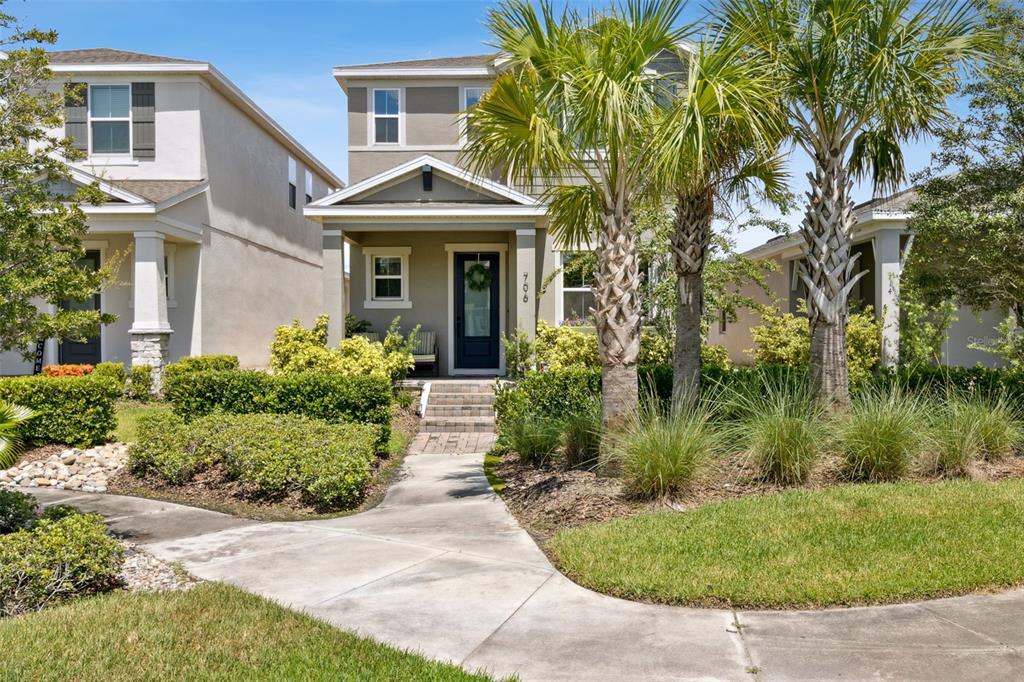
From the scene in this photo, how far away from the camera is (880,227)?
50.8 ft

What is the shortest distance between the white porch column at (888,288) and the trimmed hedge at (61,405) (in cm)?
1455

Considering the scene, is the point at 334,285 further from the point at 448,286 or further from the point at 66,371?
the point at 66,371

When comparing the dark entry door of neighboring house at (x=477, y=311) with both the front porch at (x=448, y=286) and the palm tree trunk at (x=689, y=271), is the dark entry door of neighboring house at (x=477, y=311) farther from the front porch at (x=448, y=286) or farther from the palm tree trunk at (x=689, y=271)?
the palm tree trunk at (x=689, y=271)

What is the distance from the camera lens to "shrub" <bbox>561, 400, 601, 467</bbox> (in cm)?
898

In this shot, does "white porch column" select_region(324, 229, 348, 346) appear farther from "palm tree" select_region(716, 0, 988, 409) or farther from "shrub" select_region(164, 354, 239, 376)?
"palm tree" select_region(716, 0, 988, 409)

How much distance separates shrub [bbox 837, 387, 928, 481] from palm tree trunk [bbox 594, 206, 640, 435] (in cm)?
227

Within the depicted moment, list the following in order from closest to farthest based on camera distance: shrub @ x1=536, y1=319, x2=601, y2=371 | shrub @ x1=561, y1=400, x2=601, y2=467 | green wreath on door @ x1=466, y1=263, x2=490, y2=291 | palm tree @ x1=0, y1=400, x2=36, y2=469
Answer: palm tree @ x1=0, y1=400, x2=36, y2=469 → shrub @ x1=561, y1=400, x2=601, y2=467 → shrub @ x1=536, y1=319, x2=601, y2=371 → green wreath on door @ x1=466, y1=263, x2=490, y2=291

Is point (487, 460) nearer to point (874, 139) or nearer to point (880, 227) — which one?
point (874, 139)

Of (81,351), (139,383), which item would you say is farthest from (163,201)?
(81,351)

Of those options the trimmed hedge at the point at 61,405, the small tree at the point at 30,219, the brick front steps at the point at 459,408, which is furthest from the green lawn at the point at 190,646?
the brick front steps at the point at 459,408

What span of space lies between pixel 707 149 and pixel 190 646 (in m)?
6.51

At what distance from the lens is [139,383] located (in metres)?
15.2

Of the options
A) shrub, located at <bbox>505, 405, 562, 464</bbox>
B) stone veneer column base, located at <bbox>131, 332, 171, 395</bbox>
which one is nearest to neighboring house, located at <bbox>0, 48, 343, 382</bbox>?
stone veneer column base, located at <bbox>131, 332, 171, 395</bbox>

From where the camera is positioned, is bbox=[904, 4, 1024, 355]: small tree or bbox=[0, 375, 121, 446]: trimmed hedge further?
bbox=[0, 375, 121, 446]: trimmed hedge
